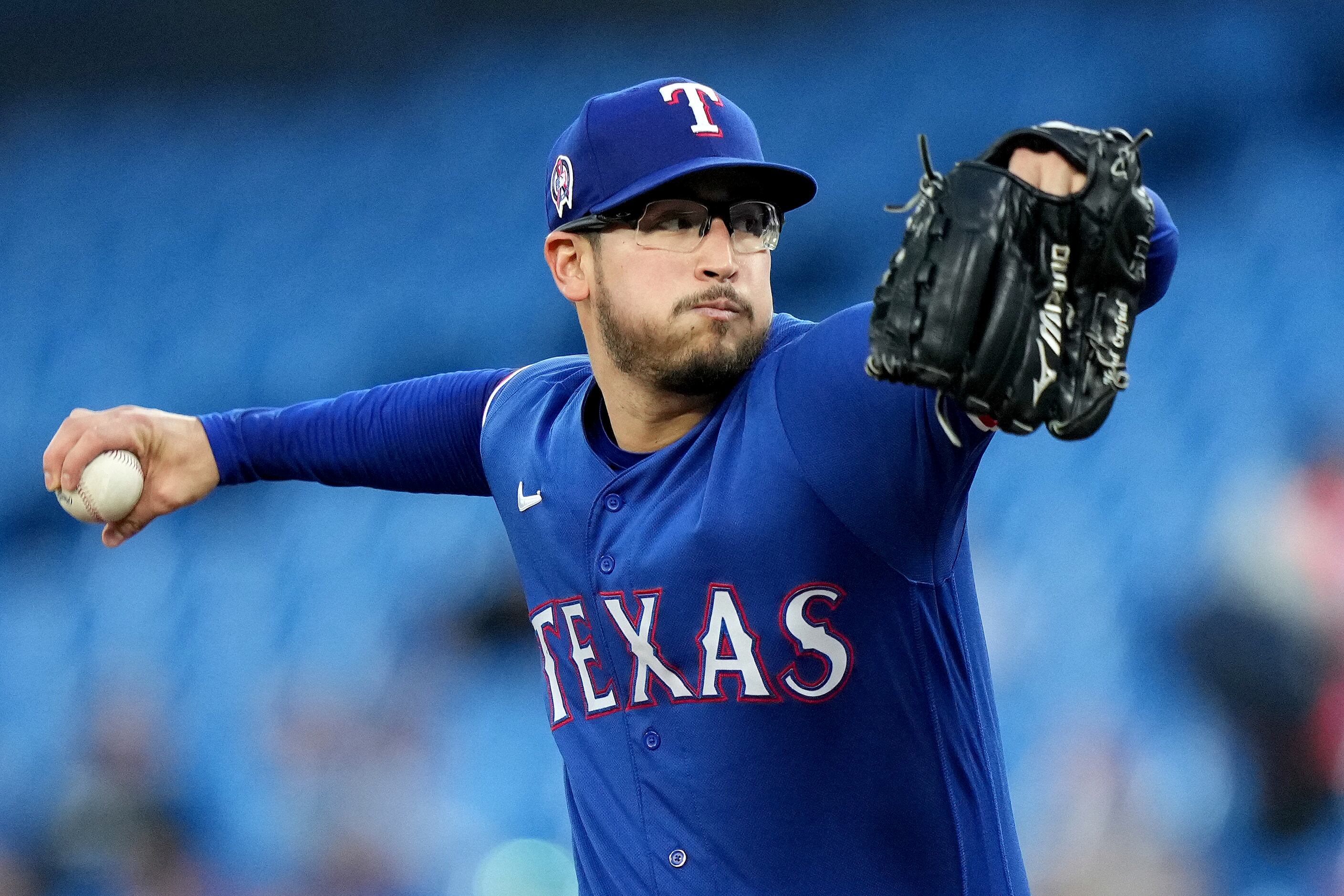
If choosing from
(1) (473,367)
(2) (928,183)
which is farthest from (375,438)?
(1) (473,367)

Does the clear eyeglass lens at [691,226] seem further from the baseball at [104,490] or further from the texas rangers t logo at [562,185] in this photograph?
the baseball at [104,490]

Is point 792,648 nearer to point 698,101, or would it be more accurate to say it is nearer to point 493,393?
point 698,101

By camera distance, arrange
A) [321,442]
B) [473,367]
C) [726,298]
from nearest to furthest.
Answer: [726,298] < [321,442] < [473,367]

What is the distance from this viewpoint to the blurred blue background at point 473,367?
4.94 m

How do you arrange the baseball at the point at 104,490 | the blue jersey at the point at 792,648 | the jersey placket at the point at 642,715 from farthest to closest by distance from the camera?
the baseball at the point at 104,490 → the jersey placket at the point at 642,715 → the blue jersey at the point at 792,648

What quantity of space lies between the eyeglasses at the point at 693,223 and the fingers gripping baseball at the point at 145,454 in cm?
103

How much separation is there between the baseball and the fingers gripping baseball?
13mm

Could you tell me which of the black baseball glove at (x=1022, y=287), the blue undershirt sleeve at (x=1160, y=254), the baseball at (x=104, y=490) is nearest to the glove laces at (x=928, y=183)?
the black baseball glove at (x=1022, y=287)

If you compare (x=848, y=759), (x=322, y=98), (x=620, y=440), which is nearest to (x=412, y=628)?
(x=322, y=98)

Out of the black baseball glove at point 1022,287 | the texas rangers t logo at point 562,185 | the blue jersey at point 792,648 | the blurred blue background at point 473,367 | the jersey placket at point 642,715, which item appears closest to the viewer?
the black baseball glove at point 1022,287

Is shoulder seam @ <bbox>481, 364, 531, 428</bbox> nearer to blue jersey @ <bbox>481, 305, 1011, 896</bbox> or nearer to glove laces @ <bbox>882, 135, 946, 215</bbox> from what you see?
blue jersey @ <bbox>481, 305, 1011, 896</bbox>

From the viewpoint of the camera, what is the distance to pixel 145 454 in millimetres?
2568

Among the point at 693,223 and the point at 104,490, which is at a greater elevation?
the point at 693,223

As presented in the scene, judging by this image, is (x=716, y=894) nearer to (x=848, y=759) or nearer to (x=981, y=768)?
(x=848, y=759)
